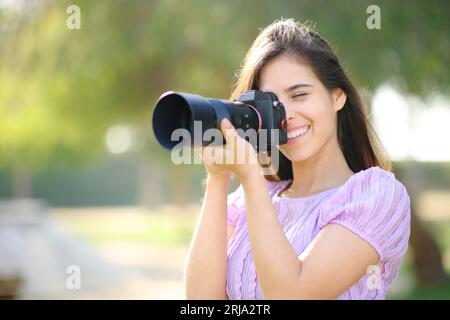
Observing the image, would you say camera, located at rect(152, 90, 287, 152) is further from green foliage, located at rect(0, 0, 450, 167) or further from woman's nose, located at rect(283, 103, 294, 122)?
green foliage, located at rect(0, 0, 450, 167)

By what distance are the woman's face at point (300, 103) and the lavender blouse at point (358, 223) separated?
15 centimetres

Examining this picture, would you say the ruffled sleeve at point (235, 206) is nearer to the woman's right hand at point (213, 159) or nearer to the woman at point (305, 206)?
the woman at point (305, 206)

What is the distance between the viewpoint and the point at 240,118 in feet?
5.25

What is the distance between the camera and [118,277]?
8.44 metres

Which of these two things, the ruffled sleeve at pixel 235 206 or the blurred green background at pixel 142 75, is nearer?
the ruffled sleeve at pixel 235 206

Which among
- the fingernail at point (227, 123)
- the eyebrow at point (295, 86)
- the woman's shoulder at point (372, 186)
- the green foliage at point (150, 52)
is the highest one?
the green foliage at point (150, 52)

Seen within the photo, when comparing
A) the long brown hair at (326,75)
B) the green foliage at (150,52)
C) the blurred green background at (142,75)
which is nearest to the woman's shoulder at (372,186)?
the long brown hair at (326,75)

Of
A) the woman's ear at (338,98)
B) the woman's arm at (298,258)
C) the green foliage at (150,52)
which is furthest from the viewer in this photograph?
the green foliage at (150,52)

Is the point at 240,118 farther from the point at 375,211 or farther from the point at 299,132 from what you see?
the point at 375,211

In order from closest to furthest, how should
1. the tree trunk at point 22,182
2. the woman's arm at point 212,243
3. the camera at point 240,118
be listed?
the camera at point 240,118
the woman's arm at point 212,243
the tree trunk at point 22,182

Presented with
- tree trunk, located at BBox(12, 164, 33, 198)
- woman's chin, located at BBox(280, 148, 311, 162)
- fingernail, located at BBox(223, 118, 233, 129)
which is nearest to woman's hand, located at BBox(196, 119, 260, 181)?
fingernail, located at BBox(223, 118, 233, 129)

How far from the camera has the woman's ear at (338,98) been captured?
1780mm
